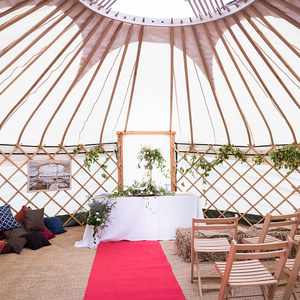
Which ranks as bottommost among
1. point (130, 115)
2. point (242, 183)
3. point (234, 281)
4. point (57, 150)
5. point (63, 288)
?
point (63, 288)

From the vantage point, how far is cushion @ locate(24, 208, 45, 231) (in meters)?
4.51

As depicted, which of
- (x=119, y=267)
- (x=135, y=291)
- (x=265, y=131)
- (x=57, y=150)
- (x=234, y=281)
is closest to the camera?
(x=234, y=281)

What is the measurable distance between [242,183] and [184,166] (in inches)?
39.2

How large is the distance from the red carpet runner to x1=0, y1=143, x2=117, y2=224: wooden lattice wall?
4.29ft

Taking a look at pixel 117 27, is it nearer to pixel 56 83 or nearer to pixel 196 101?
pixel 56 83

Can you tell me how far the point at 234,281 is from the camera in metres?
2.03

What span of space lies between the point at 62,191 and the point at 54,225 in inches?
24.4

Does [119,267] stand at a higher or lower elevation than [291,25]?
lower

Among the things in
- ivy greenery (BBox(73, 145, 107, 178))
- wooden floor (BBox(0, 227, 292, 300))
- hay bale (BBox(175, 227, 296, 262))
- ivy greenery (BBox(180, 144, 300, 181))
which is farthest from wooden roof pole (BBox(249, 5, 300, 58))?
ivy greenery (BBox(73, 145, 107, 178))

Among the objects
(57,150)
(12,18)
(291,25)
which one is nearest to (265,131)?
(291,25)

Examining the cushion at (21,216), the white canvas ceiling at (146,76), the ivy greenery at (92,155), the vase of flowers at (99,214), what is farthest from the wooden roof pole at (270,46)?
the cushion at (21,216)

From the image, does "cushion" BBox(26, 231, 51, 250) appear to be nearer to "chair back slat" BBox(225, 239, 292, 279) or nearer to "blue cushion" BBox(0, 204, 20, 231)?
"blue cushion" BBox(0, 204, 20, 231)

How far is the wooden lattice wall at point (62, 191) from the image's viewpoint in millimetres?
5043

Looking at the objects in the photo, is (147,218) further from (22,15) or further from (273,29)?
(22,15)
